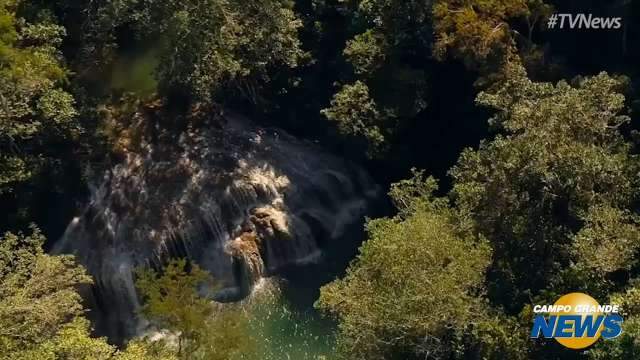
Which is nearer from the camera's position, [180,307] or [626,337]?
[626,337]

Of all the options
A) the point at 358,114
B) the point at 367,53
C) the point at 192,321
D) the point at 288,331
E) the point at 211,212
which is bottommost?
the point at 288,331

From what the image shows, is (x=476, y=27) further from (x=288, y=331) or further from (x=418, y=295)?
(x=288, y=331)

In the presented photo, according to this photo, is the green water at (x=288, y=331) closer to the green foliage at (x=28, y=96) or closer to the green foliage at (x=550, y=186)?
the green foliage at (x=550, y=186)

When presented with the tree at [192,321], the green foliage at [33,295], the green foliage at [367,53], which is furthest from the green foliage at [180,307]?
the green foliage at [367,53]

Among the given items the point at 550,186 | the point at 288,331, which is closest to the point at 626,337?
the point at 550,186

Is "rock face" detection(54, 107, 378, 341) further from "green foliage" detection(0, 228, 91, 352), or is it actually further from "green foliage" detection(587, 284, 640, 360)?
"green foliage" detection(587, 284, 640, 360)

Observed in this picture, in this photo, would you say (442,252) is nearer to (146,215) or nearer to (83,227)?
(146,215)
